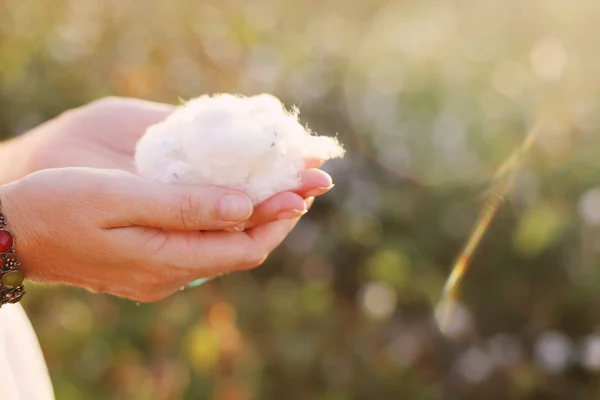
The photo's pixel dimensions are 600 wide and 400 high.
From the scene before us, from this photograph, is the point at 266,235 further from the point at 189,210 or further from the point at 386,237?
the point at 386,237

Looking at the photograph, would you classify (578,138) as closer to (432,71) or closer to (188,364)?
(432,71)

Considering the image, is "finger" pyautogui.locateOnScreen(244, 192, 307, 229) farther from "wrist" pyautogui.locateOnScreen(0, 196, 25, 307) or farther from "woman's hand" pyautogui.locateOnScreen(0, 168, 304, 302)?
"wrist" pyautogui.locateOnScreen(0, 196, 25, 307)

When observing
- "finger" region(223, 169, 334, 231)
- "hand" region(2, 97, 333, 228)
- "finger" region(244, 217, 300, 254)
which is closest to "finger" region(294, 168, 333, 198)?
"finger" region(223, 169, 334, 231)

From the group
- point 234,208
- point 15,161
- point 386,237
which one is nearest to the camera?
point 234,208

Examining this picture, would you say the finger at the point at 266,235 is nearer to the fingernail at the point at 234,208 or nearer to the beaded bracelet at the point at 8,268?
the fingernail at the point at 234,208

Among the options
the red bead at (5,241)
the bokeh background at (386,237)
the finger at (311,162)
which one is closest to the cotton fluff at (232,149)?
the finger at (311,162)

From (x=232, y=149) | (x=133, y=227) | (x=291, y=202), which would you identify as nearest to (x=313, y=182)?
(x=291, y=202)

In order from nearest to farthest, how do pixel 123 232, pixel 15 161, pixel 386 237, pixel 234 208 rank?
pixel 234 208
pixel 123 232
pixel 15 161
pixel 386 237

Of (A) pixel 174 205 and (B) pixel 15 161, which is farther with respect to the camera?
(B) pixel 15 161
